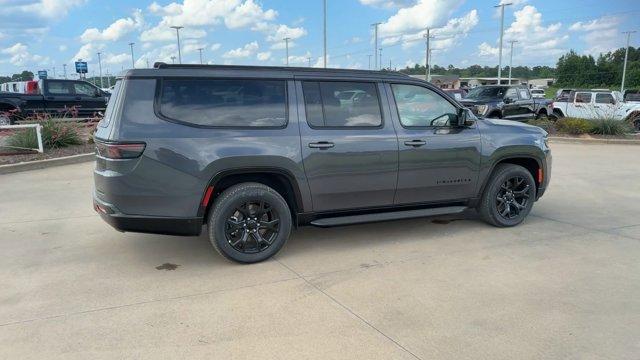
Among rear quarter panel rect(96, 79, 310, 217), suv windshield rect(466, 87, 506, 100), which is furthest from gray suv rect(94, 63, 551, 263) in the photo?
suv windshield rect(466, 87, 506, 100)

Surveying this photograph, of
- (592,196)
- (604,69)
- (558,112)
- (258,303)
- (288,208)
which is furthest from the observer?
(604,69)

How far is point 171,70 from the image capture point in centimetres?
440

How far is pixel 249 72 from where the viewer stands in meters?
4.68

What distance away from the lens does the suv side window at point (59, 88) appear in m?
18.4

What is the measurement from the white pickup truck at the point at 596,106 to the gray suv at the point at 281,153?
46.0 ft

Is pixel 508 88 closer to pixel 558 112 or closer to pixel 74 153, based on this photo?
pixel 558 112

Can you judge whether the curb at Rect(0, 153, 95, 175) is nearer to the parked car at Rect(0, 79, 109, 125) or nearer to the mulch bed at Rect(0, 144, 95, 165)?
the mulch bed at Rect(0, 144, 95, 165)

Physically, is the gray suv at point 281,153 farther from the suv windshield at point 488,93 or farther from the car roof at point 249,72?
the suv windshield at point 488,93

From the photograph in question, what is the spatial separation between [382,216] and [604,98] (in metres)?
18.0

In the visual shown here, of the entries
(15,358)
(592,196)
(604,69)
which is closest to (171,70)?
(15,358)

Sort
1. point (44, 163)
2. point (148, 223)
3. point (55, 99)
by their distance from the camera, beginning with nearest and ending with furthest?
point (148, 223) → point (44, 163) → point (55, 99)

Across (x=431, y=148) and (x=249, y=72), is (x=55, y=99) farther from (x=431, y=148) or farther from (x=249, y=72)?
(x=431, y=148)

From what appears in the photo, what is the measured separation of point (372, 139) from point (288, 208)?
3.67ft

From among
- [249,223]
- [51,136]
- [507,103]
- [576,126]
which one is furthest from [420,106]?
[507,103]
